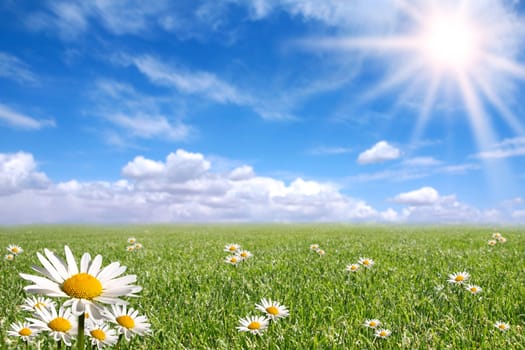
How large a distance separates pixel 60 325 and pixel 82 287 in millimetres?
972

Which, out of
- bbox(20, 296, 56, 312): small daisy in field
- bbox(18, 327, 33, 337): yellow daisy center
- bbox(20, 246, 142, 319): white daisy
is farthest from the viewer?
bbox(18, 327, 33, 337): yellow daisy center

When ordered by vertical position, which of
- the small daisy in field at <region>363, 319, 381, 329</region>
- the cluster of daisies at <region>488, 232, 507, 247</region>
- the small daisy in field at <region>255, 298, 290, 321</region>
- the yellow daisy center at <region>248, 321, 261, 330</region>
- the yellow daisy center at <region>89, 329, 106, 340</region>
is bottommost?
the small daisy in field at <region>363, 319, 381, 329</region>

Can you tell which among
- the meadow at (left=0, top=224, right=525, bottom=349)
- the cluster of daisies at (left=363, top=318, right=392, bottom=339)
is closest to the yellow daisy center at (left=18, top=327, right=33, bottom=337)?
the meadow at (left=0, top=224, right=525, bottom=349)

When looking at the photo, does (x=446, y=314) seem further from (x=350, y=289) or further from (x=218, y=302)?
(x=218, y=302)

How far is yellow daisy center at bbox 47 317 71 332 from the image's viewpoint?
7.52 ft

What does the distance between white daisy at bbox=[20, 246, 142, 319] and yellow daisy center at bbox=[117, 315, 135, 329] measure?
0.80 meters

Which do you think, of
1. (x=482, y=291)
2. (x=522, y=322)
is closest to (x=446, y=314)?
(x=522, y=322)

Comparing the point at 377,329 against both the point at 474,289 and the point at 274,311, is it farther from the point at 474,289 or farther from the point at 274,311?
the point at 474,289

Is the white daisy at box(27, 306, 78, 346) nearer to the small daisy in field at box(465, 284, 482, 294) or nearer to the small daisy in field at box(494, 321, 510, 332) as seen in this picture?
the small daisy in field at box(494, 321, 510, 332)

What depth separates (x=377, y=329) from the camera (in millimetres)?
3486

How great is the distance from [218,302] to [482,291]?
3.27 m

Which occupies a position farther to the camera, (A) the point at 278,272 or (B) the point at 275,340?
(A) the point at 278,272

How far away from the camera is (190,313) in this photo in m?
4.09

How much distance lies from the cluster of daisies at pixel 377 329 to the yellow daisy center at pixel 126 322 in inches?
79.9
